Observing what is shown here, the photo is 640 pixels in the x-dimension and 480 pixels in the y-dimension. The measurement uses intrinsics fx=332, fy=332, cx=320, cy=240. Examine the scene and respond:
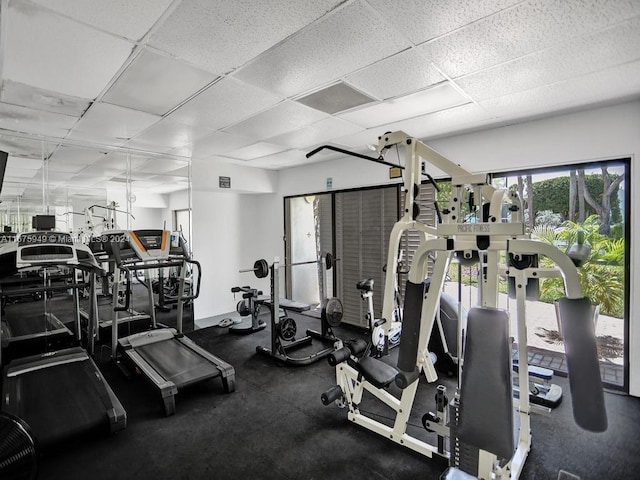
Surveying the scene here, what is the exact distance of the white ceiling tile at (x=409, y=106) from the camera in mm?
2621

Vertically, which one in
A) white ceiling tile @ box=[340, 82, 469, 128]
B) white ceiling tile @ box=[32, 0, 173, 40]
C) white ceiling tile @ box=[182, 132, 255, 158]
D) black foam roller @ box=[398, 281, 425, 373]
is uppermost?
white ceiling tile @ box=[182, 132, 255, 158]

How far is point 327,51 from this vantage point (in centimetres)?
196

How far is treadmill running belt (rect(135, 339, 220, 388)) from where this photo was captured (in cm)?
299

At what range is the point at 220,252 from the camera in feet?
18.9

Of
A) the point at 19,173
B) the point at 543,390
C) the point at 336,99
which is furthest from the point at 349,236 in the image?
the point at 19,173

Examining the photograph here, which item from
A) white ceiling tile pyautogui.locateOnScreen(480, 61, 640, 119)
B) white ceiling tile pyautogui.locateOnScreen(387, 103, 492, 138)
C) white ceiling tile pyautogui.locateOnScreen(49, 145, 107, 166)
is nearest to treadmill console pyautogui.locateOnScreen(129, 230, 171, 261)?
white ceiling tile pyautogui.locateOnScreen(49, 145, 107, 166)

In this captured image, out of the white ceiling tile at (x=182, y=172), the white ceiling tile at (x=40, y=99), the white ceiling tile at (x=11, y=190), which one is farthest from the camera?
the white ceiling tile at (x=182, y=172)

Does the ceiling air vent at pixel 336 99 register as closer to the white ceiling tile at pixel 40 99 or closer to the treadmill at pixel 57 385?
the white ceiling tile at pixel 40 99

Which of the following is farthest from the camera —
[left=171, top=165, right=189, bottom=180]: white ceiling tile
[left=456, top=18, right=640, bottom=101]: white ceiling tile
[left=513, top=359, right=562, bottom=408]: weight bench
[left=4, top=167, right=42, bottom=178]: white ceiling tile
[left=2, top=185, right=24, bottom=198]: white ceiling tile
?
[left=171, top=165, right=189, bottom=180]: white ceiling tile

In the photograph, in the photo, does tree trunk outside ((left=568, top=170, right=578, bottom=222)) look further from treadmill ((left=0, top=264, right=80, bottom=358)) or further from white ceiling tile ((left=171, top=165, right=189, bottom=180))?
treadmill ((left=0, top=264, right=80, bottom=358))

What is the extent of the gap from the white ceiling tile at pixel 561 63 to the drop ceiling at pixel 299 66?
11 millimetres

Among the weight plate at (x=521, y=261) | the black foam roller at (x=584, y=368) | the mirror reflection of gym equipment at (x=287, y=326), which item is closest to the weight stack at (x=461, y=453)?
the black foam roller at (x=584, y=368)

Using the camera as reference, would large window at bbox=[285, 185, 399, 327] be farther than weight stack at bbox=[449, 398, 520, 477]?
Yes

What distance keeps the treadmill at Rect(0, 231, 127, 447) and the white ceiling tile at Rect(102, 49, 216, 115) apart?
1477 millimetres
